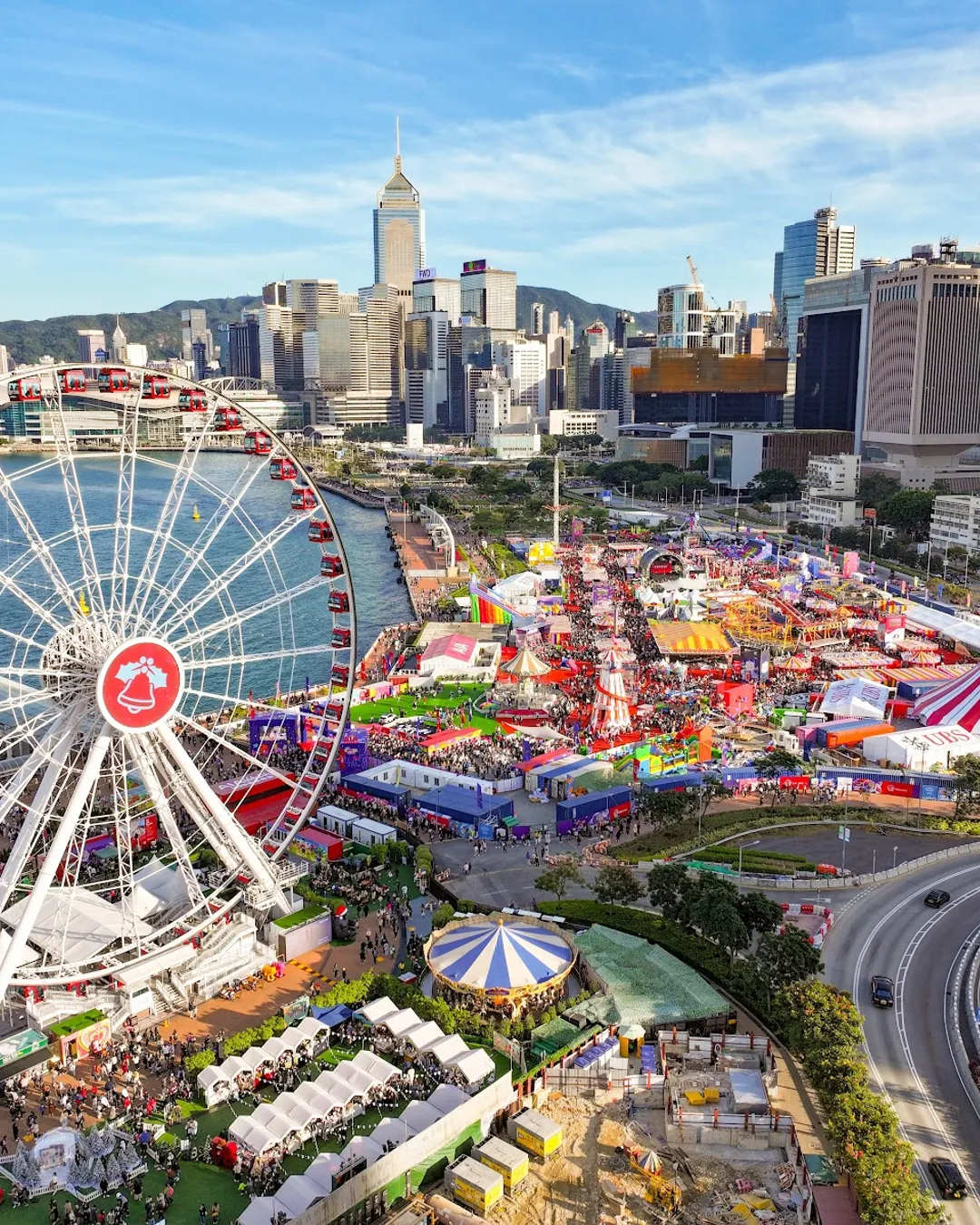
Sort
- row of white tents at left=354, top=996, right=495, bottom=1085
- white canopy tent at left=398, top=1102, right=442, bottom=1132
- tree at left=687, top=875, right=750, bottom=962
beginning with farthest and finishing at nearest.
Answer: tree at left=687, top=875, right=750, bottom=962
row of white tents at left=354, top=996, right=495, bottom=1085
white canopy tent at left=398, top=1102, right=442, bottom=1132

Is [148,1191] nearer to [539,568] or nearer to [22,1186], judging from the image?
[22,1186]

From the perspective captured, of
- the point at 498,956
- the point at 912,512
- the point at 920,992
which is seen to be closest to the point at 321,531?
the point at 498,956

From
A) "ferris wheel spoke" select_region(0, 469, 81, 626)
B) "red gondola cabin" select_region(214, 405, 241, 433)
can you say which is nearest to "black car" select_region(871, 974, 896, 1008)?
"ferris wheel spoke" select_region(0, 469, 81, 626)

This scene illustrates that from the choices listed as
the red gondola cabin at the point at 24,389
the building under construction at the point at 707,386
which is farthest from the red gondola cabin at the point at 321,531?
the building under construction at the point at 707,386

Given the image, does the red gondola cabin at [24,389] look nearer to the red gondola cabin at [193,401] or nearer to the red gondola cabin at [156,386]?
the red gondola cabin at [156,386]

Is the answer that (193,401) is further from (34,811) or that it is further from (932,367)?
(932,367)

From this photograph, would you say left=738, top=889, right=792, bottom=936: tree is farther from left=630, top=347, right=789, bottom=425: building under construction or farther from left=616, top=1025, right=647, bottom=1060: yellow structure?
left=630, top=347, right=789, bottom=425: building under construction
